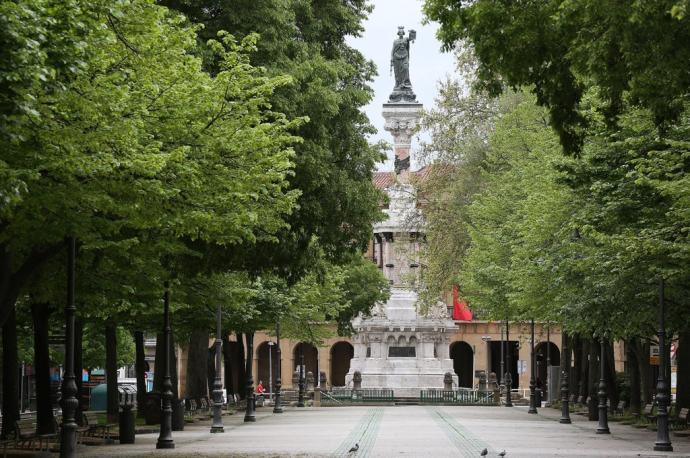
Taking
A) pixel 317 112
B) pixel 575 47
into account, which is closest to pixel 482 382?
pixel 317 112

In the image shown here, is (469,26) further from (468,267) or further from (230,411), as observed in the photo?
(230,411)

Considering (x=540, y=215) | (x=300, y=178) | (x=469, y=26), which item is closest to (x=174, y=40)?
(x=469, y=26)

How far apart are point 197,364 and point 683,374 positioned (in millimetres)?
22244

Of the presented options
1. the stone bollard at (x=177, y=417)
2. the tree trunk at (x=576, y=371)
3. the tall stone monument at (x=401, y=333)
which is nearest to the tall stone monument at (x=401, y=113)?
the tall stone monument at (x=401, y=333)

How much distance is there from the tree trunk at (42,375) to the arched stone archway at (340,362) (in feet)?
276

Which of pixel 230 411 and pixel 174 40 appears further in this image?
pixel 230 411

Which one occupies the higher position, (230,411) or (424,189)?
(424,189)

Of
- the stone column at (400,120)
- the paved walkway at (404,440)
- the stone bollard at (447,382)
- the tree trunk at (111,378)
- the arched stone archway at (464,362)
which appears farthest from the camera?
the arched stone archway at (464,362)

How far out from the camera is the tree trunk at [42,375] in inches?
1372

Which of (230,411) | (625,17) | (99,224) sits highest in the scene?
(625,17)

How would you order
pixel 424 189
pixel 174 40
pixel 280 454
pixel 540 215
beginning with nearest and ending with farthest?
pixel 174 40 < pixel 280 454 < pixel 540 215 < pixel 424 189

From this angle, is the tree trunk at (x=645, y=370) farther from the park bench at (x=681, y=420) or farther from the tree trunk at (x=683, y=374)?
the park bench at (x=681, y=420)

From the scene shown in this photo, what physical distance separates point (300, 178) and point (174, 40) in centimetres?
840

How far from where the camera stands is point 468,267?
59094 millimetres
